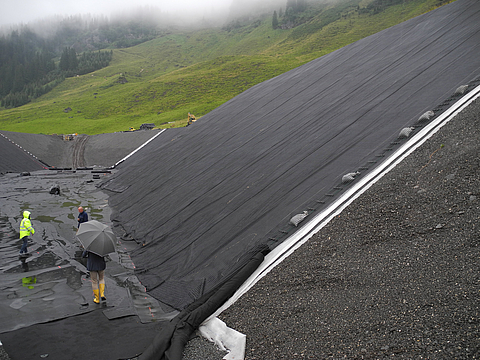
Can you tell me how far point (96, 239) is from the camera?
21.9 ft

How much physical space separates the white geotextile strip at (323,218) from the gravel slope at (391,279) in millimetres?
170

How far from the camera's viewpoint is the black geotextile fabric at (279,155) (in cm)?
775

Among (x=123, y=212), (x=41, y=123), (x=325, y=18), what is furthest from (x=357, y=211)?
(x=325, y=18)

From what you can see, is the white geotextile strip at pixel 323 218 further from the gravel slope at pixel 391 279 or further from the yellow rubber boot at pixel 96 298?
the yellow rubber boot at pixel 96 298

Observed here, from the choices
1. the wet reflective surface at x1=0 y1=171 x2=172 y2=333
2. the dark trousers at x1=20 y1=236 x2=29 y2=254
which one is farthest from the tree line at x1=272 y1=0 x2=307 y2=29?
the dark trousers at x1=20 y1=236 x2=29 y2=254

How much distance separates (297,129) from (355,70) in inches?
210

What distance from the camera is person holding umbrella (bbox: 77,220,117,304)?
6613mm

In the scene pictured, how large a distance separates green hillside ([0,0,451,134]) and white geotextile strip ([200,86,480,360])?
32.7 meters

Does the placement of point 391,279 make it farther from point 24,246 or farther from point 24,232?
point 24,232

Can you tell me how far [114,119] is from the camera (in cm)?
6353

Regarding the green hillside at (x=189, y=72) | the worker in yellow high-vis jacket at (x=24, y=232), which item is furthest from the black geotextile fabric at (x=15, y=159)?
the worker in yellow high-vis jacket at (x=24, y=232)

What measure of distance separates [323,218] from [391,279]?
219 cm

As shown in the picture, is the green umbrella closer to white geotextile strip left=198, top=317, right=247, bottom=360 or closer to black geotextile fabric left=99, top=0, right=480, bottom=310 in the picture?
black geotextile fabric left=99, top=0, right=480, bottom=310

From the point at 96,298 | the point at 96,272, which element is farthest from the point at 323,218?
the point at 96,298
